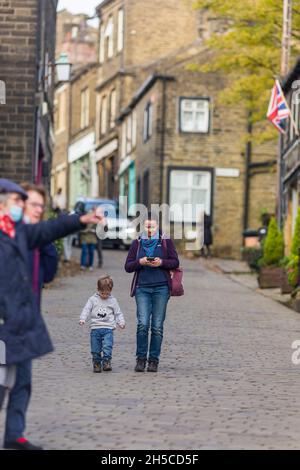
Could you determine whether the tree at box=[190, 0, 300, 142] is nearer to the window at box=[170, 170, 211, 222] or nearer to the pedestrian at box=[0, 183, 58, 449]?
the window at box=[170, 170, 211, 222]

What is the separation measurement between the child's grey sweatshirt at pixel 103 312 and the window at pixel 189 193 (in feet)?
118

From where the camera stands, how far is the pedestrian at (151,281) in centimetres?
1422

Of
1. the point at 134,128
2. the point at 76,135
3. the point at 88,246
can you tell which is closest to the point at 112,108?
the point at 134,128

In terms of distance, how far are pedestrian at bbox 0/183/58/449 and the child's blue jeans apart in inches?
168

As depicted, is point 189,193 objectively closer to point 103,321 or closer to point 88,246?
point 88,246

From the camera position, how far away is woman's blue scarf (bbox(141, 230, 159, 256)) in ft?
47.3

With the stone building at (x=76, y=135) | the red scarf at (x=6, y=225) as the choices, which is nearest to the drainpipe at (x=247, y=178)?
the stone building at (x=76, y=135)

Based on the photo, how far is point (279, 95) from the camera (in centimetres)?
3222

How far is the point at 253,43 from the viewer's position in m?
37.1

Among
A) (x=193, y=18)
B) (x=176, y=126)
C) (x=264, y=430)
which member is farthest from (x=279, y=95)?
(x=193, y=18)

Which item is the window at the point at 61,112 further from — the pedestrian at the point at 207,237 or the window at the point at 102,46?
the pedestrian at the point at 207,237

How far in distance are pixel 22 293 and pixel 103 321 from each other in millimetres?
5295

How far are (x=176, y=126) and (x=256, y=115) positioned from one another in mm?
11253

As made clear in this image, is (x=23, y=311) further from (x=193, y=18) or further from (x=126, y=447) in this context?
(x=193, y=18)
